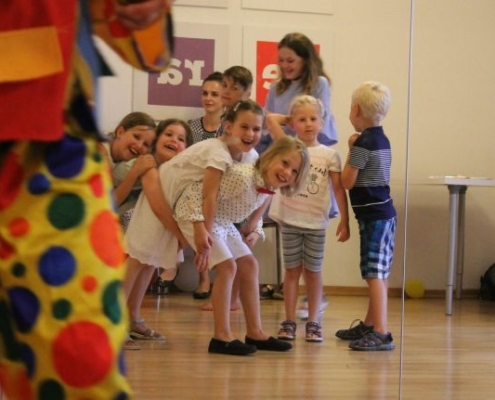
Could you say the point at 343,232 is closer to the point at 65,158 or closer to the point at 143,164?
the point at 143,164

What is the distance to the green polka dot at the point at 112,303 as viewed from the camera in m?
0.99

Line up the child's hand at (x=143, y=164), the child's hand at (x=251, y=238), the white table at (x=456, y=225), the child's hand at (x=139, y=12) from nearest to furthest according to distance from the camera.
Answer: the child's hand at (x=139, y=12)
the child's hand at (x=143, y=164)
the child's hand at (x=251, y=238)
the white table at (x=456, y=225)

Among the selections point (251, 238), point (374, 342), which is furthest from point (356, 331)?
point (251, 238)

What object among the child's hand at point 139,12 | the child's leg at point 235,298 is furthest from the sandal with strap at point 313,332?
Result: the child's hand at point 139,12

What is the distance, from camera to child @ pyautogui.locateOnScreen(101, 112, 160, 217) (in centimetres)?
265

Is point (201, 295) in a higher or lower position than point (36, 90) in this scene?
lower

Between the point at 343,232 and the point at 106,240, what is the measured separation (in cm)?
215

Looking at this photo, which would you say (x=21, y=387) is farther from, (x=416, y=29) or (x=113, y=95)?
(x=416, y=29)

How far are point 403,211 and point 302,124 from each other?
19.1 inches

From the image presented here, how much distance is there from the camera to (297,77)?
274 cm

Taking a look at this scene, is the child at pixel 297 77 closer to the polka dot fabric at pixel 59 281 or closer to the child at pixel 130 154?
the child at pixel 130 154

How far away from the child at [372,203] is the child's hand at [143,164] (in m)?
0.61

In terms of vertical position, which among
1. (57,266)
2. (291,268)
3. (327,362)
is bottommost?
(327,362)

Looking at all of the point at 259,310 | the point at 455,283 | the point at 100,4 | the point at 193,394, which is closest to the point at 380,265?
the point at 259,310
